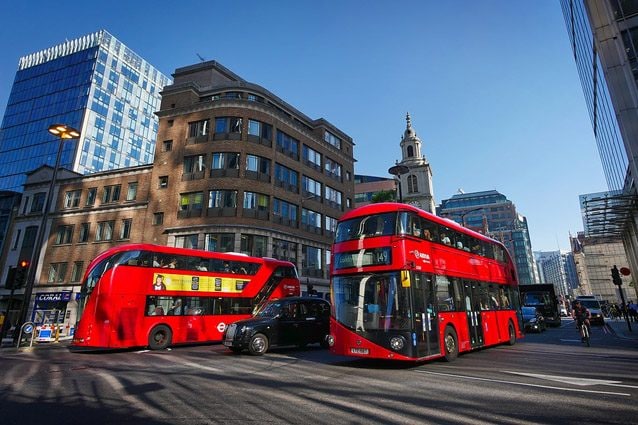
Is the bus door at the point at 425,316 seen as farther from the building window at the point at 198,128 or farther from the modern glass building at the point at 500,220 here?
the modern glass building at the point at 500,220

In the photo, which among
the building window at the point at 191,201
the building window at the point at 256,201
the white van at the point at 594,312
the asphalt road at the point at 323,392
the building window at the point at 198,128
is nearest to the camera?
the asphalt road at the point at 323,392

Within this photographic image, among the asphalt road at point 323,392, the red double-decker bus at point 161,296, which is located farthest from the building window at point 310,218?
the asphalt road at point 323,392

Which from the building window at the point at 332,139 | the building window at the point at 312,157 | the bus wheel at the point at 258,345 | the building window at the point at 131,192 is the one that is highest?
the building window at the point at 332,139

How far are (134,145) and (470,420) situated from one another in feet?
315

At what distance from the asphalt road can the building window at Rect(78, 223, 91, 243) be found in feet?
92.8

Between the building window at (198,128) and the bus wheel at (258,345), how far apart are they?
2543 centimetres

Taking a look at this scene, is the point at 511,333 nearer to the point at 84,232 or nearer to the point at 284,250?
the point at 284,250

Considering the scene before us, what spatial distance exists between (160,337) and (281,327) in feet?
19.3

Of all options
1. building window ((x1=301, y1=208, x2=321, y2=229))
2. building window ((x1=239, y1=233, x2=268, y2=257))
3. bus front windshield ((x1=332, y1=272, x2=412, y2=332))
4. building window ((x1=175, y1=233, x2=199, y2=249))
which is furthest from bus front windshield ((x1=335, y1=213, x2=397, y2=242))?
building window ((x1=301, y1=208, x2=321, y2=229))

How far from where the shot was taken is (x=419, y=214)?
10.9 m

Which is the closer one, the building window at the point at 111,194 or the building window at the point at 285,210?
the building window at the point at 285,210

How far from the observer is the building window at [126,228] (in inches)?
1329

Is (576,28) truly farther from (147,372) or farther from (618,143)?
(147,372)

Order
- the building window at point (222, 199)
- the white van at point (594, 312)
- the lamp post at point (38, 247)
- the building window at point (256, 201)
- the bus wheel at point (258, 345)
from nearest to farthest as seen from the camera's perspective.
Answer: the bus wheel at point (258, 345) < the lamp post at point (38, 247) < the white van at point (594, 312) < the building window at point (222, 199) < the building window at point (256, 201)
